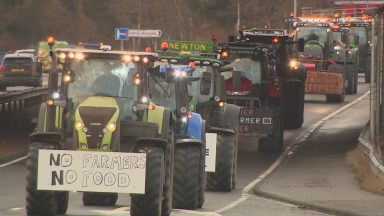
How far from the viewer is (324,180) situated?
24000 mm

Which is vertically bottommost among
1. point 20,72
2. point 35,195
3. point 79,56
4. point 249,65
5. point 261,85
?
point 20,72

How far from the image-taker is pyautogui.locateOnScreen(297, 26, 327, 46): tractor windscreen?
155ft

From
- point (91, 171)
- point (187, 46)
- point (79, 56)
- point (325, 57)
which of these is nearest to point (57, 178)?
point (91, 171)

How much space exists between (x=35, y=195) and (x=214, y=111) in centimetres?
822

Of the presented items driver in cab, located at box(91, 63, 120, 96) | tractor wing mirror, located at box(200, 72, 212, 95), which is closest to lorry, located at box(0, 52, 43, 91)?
tractor wing mirror, located at box(200, 72, 212, 95)

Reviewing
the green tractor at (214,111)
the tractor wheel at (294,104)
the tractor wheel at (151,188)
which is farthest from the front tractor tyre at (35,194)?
the tractor wheel at (294,104)

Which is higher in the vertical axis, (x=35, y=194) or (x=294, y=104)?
(x=35, y=194)

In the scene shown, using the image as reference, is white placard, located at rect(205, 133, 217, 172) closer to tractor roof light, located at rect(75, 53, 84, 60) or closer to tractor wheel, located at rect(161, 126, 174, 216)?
tractor wheel, located at rect(161, 126, 174, 216)

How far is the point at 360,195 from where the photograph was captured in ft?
68.9

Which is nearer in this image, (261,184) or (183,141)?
(183,141)

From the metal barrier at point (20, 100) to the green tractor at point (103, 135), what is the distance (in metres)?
23.2

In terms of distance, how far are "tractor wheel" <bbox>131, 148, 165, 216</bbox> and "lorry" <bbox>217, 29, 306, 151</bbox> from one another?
44.1ft

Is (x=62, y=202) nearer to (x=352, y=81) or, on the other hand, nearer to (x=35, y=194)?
(x=35, y=194)

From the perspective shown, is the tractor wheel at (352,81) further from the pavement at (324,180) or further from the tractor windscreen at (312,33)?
the pavement at (324,180)
